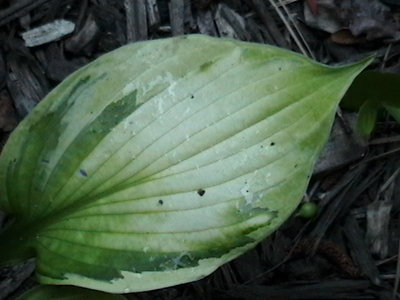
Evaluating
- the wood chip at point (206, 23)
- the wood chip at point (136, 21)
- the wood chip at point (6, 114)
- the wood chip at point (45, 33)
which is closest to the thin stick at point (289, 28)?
the wood chip at point (206, 23)

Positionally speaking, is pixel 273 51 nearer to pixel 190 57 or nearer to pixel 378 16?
pixel 190 57

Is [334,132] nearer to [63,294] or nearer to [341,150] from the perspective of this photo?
[341,150]

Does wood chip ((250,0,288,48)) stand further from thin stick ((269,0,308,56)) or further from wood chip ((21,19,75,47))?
wood chip ((21,19,75,47))

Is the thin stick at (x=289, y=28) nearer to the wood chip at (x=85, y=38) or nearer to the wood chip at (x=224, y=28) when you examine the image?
the wood chip at (x=224, y=28)

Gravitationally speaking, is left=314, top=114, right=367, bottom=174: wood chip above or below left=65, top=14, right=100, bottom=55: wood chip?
below

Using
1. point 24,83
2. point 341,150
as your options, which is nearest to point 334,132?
point 341,150

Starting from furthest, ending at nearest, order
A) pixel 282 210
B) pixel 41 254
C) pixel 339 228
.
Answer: pixel 339 228 → pixel 41 254 → pixel 282 210

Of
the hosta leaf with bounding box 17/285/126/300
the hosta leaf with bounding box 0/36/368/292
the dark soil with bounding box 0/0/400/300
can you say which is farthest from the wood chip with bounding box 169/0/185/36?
the hosta leaf with bounding box 17/285/126/300

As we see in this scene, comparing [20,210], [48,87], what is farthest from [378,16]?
[20,210]
